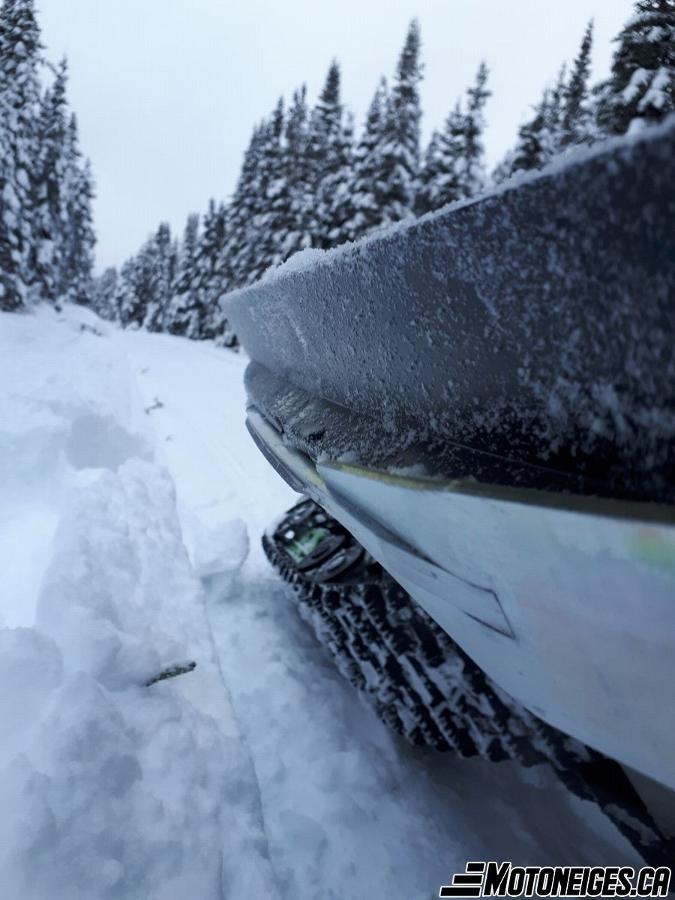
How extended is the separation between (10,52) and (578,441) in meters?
30.4

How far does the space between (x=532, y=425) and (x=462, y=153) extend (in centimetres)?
2422

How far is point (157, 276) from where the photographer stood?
56.0m

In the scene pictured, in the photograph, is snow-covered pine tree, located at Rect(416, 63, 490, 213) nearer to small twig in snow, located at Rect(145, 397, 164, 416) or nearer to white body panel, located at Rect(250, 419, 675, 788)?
small twig in snow, located at Rect(145, 397, 164, 416)

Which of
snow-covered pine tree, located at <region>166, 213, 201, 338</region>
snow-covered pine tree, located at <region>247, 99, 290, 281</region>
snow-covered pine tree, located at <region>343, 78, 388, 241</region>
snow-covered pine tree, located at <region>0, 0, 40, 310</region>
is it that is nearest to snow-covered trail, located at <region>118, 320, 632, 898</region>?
snow-covered pine tree, located at <region>343, 78, 388, 241</region>

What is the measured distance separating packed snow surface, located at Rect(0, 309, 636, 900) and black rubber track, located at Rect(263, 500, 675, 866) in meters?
0.29

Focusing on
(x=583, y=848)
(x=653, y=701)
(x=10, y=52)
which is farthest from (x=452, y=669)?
(x=10, y=52)

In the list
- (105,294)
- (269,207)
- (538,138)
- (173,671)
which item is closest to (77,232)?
(269,207)

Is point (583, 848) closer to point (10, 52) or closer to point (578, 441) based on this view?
point (578, 441)

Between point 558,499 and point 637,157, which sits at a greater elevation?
point 637,157

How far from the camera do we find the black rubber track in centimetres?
164

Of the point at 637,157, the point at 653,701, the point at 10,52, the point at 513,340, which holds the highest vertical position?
the point at 10,52

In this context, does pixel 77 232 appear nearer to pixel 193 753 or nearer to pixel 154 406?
pixel 154 406

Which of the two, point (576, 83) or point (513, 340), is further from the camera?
point (576, 83)

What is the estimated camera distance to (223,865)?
166 centimetres
